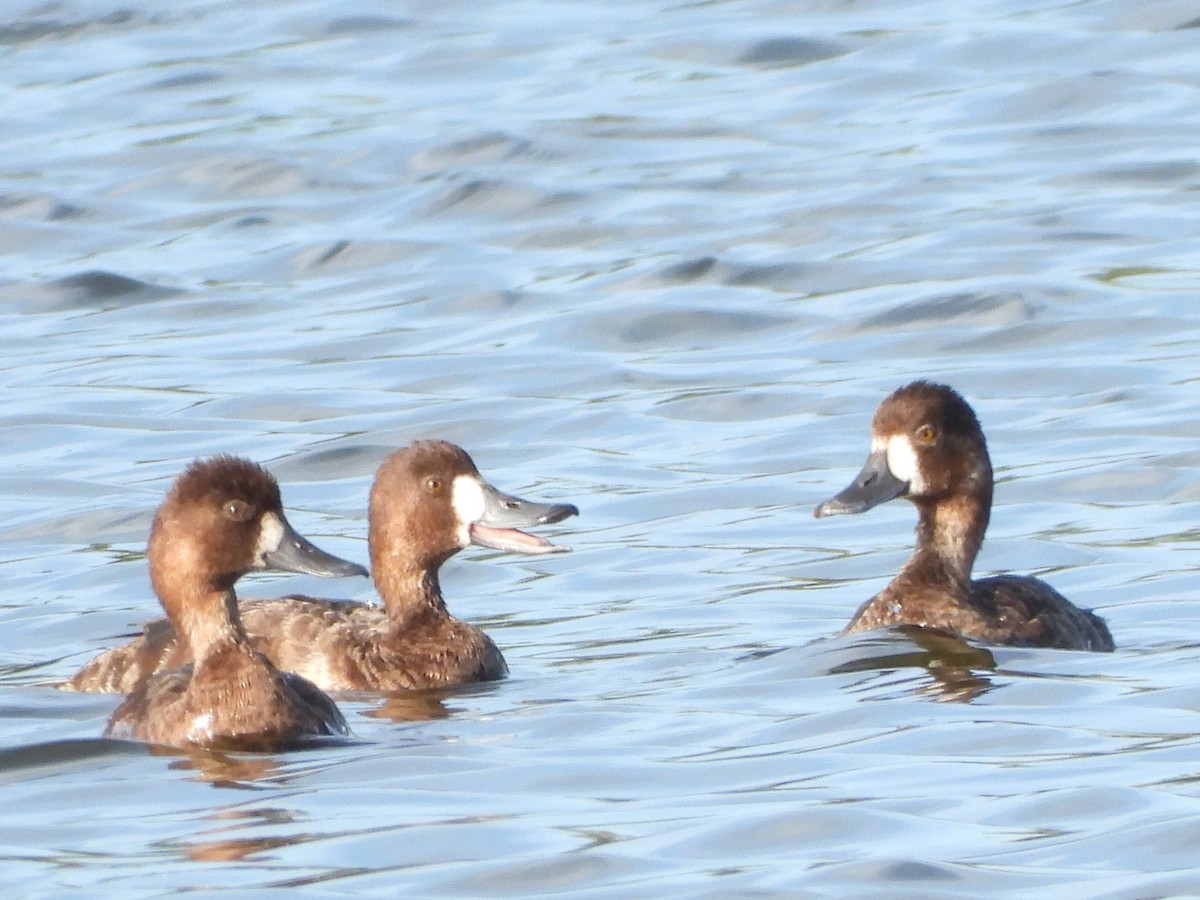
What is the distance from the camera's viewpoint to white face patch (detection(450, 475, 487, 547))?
427 inches

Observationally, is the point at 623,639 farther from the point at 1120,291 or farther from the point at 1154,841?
the point at 1120,291

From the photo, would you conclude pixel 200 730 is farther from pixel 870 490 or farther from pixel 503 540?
pixel 870 490

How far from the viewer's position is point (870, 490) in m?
10.9

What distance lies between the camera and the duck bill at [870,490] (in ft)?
35.6

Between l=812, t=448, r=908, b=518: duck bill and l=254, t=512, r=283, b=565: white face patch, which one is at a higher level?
l=254, t=512, r=283, b=565: white face patch

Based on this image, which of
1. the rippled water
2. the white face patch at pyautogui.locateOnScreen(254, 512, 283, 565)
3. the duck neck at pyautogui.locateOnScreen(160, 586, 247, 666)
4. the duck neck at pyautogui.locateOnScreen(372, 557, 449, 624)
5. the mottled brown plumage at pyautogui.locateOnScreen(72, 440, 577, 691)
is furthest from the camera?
the duck neck at pyautogui.locateOnScreen(372, 557, 449, 624)

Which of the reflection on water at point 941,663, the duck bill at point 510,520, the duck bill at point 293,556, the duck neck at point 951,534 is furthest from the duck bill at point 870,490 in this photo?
the duck bill at point 293,556

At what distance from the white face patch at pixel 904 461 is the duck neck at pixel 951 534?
16 centimetres

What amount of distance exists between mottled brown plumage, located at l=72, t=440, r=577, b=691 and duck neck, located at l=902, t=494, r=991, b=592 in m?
1.36

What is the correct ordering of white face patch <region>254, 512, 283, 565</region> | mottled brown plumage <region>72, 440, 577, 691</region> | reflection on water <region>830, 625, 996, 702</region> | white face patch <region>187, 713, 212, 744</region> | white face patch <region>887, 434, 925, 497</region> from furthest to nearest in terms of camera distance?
white face patch <region>887, 434, 925, 497</region>
mottled brown plumage <region>72, 440, 577, 691</region>
reflection on water <region>830, 625, 996, 702</region>
white face patch <region>254, 512, 283, 565</region>
white face patch <region>187, 713, 212, 744</region>

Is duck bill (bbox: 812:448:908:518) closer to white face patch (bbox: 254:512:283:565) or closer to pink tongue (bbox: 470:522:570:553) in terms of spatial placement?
pink tongue (bbox: 470:522:570:553)

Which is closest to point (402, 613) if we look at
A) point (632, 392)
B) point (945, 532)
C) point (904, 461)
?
point (904, 461)

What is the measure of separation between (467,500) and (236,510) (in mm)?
1671

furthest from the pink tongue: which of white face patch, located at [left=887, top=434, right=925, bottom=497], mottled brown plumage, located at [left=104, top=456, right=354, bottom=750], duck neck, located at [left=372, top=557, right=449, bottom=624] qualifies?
mottled brown plumage, located at [left=104, top=456, right=354, bottom=750]
